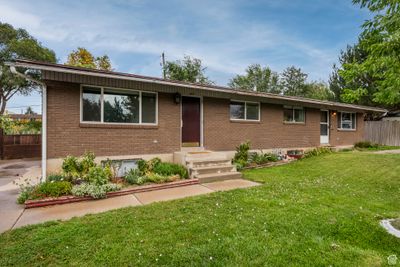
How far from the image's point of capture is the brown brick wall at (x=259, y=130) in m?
9.95

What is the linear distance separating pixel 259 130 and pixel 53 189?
339 inches

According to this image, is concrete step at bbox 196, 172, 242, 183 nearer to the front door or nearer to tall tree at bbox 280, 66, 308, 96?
the front door

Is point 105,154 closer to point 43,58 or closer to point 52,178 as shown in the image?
point 52,178

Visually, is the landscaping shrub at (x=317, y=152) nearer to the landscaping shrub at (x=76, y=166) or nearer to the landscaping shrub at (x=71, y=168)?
the landscaping shrub at (x=76, y=166)

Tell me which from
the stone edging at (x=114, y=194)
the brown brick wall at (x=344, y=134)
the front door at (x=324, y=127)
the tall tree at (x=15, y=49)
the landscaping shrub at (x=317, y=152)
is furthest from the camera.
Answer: the tall tree at (x=15, y=49)

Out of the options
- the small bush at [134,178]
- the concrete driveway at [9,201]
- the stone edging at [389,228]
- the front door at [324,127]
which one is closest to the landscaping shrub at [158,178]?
the small bush at [134,178]

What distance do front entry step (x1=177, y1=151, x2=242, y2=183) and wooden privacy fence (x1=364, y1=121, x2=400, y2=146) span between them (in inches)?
625

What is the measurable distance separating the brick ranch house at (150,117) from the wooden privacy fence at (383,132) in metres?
8.92

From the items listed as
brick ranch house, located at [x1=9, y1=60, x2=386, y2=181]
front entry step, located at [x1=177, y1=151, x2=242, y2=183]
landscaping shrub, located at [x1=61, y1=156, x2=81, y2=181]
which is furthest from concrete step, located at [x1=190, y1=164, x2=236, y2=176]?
landscaping shrub, located at [x1=61, y1=156, x2=81, y2=181]

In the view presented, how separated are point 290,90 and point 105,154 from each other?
3375 cm

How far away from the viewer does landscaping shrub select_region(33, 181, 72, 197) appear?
5.44 meters

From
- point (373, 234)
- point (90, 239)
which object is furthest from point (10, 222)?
point (373, 234)

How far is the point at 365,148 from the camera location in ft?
51.0

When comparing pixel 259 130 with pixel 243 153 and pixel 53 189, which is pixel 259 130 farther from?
pixel 53 189
